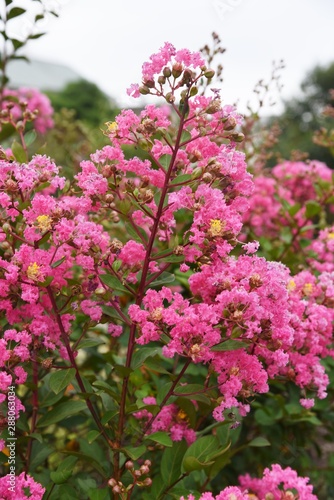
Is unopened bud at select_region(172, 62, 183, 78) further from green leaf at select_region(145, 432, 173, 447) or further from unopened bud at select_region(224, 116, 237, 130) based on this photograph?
green leaf at select_region(145, 432, 173, 447)

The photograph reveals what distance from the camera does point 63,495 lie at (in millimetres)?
1127

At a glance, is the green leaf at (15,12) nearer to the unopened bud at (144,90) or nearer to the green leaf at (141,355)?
the unopened bud at (144,90)

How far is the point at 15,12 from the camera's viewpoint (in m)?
1.66

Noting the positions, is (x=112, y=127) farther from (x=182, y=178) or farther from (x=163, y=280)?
(x=163, y=280)

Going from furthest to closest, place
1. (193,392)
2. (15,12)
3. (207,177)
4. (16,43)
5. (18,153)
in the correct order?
(16,43)
(15,12)
(18,153)
(193,392)
(207,177)

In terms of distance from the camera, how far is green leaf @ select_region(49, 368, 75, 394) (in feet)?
3.36

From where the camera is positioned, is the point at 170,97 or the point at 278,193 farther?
the point at 278,193

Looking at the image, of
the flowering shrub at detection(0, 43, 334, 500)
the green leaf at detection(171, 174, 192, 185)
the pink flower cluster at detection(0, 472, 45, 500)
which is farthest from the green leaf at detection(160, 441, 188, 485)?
the green leaf at detection(171, 174, 192, 185)

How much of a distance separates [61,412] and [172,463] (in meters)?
0.28

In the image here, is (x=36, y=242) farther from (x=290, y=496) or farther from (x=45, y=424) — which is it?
(x=290, y=496)

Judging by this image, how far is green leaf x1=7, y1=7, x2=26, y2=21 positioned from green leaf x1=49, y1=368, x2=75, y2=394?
45.8 inches

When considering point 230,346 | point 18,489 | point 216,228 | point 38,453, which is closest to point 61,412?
point 38,453

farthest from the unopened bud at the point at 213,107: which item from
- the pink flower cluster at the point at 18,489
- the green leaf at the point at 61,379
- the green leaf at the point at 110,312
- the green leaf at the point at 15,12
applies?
the green leaf at the point at 15,12

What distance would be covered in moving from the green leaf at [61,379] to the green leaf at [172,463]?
30 cm
